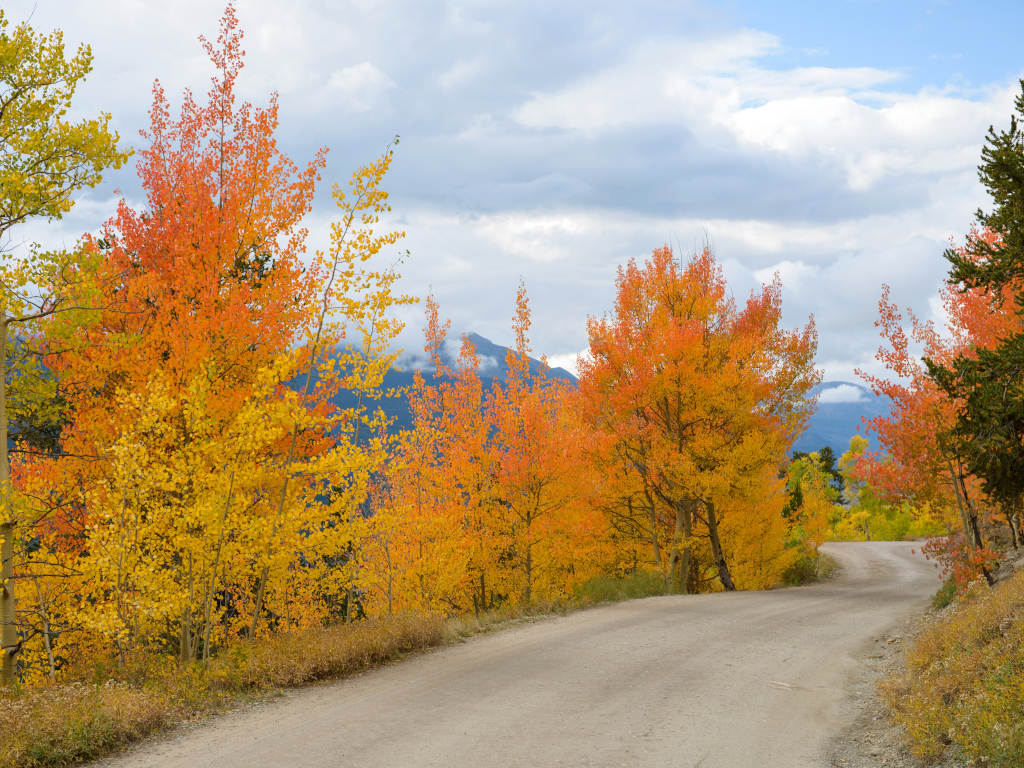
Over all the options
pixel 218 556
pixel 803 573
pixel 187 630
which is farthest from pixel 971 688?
pixel 803 573

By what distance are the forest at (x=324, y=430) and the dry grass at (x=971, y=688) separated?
1997 millimetres

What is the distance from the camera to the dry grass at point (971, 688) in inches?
241

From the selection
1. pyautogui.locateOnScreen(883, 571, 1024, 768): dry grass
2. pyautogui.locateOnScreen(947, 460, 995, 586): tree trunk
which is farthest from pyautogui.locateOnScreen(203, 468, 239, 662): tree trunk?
pyautogui.locateOnScreen(947, 460, 995, 586): tree trunk

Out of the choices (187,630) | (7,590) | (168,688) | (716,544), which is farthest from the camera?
(716,544)

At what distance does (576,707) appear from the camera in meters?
8.78

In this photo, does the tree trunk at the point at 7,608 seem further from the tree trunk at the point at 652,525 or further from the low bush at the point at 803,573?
the low bush at the point at 803,573

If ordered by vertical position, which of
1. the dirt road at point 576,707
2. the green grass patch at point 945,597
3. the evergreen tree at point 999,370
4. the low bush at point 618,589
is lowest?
the green grass patch at point 945,597

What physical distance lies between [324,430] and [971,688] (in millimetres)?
11574

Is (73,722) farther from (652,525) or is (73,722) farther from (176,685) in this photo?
(652,525)

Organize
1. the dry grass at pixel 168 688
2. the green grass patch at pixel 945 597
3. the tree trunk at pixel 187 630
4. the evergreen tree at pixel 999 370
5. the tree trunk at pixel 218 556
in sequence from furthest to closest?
the green grass patch at pixel 945 597 → the tree trunk at pixel 187 630 → the tree trunk at pixel 218 556 → the evergreen tree at pixel 999 370 → the dry grass at pixel 168 688

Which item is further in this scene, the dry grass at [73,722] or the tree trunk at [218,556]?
the tree trunk at [218,556]

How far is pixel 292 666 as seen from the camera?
10.3 meters

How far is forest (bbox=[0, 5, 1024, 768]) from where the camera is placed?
10531 millimetres

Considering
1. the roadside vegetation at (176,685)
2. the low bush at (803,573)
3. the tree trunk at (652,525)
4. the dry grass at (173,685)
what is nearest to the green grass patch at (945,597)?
the tree trunk at (652,525)
